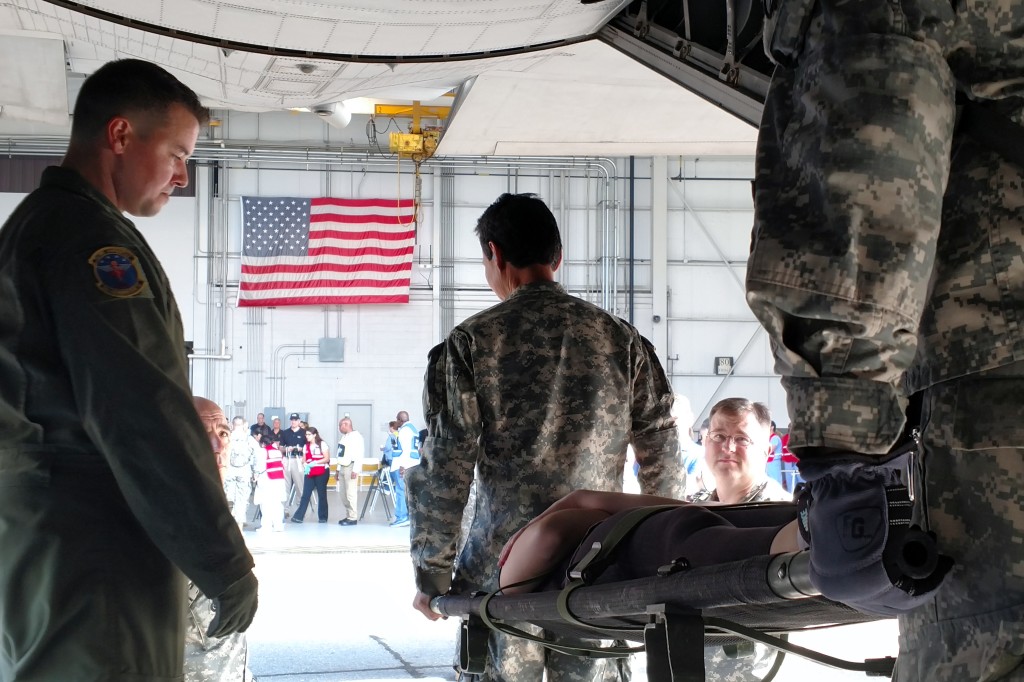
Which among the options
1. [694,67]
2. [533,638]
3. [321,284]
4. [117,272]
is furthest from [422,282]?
[117,272]

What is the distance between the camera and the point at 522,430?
115 inches

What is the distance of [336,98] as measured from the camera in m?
6.62

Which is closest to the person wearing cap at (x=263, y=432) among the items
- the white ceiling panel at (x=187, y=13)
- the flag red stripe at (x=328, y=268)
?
the flag red stripe at (x=328, y=268)

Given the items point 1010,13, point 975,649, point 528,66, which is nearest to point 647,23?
point 528,66

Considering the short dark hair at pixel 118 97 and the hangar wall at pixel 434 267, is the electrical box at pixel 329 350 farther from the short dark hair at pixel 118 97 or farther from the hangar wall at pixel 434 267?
the short dark hair at pixel 118 97

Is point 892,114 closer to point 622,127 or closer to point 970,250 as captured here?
point 970,250

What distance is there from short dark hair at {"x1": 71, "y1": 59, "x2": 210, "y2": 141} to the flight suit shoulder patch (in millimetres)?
344

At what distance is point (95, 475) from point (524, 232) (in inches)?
61.8

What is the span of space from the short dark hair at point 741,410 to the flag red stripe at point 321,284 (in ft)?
53.5

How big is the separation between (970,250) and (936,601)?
1.33 ft

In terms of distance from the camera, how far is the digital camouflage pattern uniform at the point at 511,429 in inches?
114

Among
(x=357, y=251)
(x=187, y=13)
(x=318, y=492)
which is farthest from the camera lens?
(x=357, y=251)

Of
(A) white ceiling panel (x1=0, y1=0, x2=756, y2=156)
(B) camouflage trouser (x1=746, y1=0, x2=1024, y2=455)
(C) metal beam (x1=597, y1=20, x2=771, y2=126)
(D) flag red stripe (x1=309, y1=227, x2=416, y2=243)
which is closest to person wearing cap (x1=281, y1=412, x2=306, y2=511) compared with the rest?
(D) flag red stripe (x1=309, y1=227, x2=416, y2=243)

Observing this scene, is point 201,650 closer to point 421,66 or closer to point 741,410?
point 741,410
